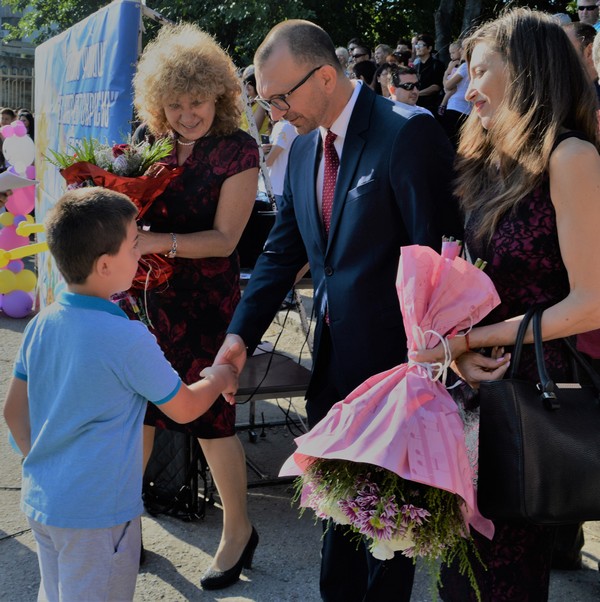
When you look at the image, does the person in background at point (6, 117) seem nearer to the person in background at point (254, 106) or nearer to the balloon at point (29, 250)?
the person in background at point (254, 106)

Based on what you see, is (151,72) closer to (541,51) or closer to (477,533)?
(541,51)

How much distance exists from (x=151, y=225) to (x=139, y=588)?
1.52 meters

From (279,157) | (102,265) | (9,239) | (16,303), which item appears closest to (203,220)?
(102,265)

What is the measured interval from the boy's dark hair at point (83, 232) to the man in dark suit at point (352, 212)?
0.70 metres

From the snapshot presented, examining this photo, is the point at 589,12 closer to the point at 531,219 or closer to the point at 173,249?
the point at 173,249

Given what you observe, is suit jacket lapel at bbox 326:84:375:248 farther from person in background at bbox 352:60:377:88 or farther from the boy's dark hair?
person in background at bbox 352:60:377:88

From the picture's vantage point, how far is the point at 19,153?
9.04 meters

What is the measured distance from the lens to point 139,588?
11.5ft

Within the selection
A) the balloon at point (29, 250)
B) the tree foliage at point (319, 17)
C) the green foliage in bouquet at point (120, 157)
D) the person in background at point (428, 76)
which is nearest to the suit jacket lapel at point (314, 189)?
the green foliage in bouquet at point (120, 157)

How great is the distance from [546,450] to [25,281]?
7.33m

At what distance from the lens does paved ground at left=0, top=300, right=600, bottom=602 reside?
11.3 ft

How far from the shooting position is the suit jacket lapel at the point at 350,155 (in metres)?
2.62

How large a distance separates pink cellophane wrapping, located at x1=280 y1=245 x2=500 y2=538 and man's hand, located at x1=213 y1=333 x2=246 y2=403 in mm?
730

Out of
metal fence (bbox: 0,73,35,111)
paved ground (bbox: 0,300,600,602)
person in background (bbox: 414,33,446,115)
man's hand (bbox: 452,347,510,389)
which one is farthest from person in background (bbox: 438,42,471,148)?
metal fence (bbox: 0,73,35,111)
